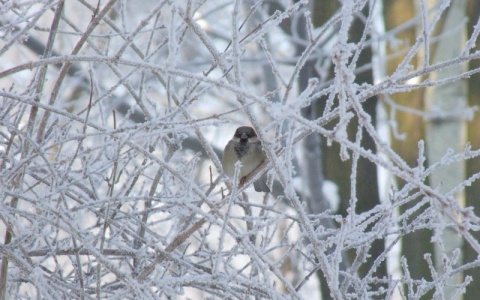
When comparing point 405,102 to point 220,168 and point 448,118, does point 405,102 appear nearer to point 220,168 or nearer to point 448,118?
point 448,118

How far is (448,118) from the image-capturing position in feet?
26.2

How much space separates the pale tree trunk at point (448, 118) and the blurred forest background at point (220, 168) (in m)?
0.02

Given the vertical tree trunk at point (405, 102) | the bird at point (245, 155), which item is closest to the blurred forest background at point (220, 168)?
the vertical tree trunk at point (405, 102)

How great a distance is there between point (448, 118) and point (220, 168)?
15.3ft

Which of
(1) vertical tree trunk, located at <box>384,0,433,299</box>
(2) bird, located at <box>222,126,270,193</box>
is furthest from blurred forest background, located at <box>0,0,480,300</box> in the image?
(2) bird, located at <box>222,126,270,193</box>

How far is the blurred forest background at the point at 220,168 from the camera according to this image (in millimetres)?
2324

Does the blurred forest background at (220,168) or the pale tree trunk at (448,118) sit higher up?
the pale tree trunk at (448,118)

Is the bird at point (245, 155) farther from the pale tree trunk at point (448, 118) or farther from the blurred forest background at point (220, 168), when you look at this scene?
the pale tree trunk at point (448, 118)

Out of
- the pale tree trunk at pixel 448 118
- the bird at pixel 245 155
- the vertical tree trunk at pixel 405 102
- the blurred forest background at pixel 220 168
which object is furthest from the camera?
the pale tree trunk at pixel 448 118

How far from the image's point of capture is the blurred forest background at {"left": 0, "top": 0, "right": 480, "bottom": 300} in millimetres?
2324

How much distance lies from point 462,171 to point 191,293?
7904 mm

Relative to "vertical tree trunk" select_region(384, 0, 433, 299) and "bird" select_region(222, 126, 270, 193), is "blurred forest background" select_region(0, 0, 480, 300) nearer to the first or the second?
"vertical tree trunk" select_region(384, 0, 433, 299)

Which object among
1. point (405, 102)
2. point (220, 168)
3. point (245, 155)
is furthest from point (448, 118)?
point (220, 168)

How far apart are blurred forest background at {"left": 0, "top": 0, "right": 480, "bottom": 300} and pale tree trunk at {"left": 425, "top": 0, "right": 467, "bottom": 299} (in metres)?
0.02
